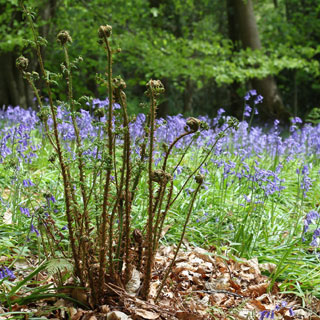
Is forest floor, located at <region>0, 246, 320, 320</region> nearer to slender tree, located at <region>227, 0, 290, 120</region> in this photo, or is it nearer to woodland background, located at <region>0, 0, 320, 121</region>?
woodland background, located at <region>0, 0, 320, 121</region>

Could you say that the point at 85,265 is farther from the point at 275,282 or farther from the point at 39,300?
the point at 275,282

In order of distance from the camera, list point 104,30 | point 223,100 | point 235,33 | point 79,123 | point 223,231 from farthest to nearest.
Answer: point 223,100 < point 235,33 < point 79,123 < point 223,231 < point 104,30

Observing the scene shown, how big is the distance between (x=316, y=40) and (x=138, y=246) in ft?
53.6

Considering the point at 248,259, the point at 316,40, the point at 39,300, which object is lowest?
the point at 39,300

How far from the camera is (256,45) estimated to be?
1186 centimetres

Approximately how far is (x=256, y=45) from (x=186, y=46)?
3347 mm

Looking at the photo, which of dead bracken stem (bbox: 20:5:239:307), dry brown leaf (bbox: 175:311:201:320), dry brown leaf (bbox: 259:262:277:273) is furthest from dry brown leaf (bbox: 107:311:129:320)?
dry brown leaf (bbox: 259:262:277:273)

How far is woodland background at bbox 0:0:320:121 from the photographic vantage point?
9.16 meters

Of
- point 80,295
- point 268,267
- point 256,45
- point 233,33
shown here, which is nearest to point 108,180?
point 80,295

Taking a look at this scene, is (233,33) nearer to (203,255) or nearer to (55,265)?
(203,255)

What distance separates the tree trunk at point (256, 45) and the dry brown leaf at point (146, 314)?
34.5ft

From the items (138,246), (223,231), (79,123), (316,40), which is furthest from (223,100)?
(138,246)

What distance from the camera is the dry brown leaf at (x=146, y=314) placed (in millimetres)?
2074

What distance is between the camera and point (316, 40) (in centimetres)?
1638
